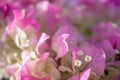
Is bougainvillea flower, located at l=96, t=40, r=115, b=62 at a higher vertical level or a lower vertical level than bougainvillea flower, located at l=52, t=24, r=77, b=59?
lower

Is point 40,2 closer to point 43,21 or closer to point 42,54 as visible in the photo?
point 43,21

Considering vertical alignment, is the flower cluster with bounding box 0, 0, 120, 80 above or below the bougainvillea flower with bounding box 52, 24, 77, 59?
below

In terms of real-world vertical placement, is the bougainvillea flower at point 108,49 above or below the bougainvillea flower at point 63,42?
below

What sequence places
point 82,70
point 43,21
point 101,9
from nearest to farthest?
point 82,70, point 43,21, point 101,9

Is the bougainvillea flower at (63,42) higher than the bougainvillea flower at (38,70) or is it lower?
higher

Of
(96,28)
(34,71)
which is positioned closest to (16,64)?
(34,71)

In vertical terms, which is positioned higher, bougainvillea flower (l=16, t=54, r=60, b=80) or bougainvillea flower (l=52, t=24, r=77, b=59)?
bougainvillea flower (l=52, t=24, r=77, b=59)

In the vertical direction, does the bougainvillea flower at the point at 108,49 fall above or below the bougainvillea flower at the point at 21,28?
below

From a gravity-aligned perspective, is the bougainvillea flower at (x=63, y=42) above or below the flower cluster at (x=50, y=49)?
above
